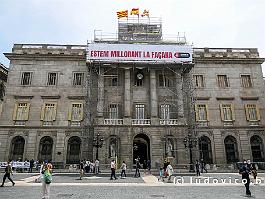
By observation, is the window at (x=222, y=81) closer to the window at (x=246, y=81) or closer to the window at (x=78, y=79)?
the window at (x=246, y=81)

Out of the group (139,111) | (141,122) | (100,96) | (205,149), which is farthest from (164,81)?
(205,149)

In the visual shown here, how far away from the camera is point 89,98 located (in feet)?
112

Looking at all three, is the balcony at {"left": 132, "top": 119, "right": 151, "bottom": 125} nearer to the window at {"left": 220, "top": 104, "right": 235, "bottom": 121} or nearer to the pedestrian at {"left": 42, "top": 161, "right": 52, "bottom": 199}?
the window at {"left": 220, "top": 104, "right": 235, "bottom": 121}

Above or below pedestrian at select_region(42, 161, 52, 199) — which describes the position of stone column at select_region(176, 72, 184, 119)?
above

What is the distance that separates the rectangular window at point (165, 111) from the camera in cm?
3403

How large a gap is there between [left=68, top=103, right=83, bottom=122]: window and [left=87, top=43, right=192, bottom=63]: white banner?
288 inches

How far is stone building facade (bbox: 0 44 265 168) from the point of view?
3188 cm

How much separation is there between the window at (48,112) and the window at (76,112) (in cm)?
226

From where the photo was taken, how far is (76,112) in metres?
34.2

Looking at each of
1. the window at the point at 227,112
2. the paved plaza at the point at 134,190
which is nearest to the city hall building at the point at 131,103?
the window at the point at 227,112

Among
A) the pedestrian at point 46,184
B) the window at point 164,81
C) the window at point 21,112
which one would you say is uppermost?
the window at point 164,81

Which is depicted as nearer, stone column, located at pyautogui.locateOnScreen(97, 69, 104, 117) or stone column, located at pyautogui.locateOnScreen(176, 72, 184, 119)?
stone column, located at pyautogui.locateOnScreen(97, 69, 104, 117)

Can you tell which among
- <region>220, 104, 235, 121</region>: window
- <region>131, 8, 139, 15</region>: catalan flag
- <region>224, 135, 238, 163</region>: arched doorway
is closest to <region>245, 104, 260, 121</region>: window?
<region>220, 104, 235, 121</region>: window

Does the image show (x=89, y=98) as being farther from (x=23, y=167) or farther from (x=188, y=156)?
(x=188, y=156)
